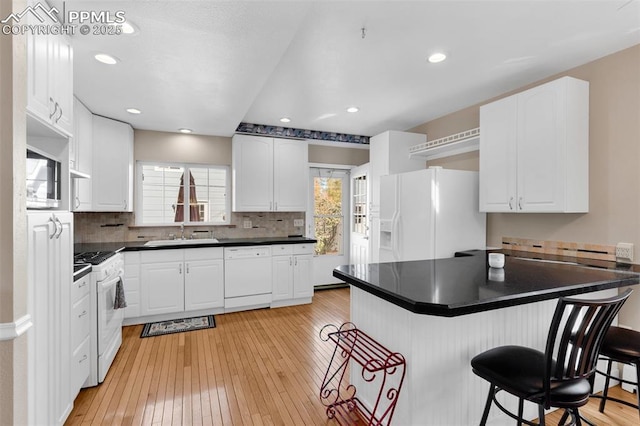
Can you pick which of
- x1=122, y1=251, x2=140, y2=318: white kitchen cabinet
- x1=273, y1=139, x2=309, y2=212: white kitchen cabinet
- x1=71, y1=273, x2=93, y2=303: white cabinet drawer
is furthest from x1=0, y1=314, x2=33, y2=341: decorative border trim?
x1=273, y1=139, x2=309, y2=212: white kitchen cabinet

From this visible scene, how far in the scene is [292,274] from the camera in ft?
14.0

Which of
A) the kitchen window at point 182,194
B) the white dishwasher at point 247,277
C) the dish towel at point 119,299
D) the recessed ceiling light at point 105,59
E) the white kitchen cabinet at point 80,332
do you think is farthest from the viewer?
the kitchen window at point 182,194

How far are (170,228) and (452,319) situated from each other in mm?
3840

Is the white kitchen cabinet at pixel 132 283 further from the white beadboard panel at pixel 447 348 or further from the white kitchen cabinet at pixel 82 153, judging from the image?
the white beadboard panel at pixel 447 348

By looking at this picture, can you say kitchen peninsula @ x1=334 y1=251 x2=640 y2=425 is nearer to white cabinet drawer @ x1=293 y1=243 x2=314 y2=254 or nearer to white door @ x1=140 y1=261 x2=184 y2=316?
white cabinet drawer @ x1=293 y1=243 x2=314 y2=254

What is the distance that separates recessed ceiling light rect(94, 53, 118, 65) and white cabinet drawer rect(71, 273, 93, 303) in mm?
1592

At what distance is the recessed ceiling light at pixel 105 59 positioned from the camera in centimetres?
213

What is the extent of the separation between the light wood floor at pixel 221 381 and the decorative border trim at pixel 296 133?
272 centimetres

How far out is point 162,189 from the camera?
4203 mm

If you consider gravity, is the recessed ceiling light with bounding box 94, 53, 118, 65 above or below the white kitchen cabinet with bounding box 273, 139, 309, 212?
above

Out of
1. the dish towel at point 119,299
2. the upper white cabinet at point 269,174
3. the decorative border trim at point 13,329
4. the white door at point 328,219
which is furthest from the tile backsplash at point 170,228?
the decorative border trim at point 13,329

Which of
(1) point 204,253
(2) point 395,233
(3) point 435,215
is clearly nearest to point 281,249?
(1) point 204,253

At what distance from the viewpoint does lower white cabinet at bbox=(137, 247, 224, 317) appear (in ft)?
11.6

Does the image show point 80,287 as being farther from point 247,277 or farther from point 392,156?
point 392,156
